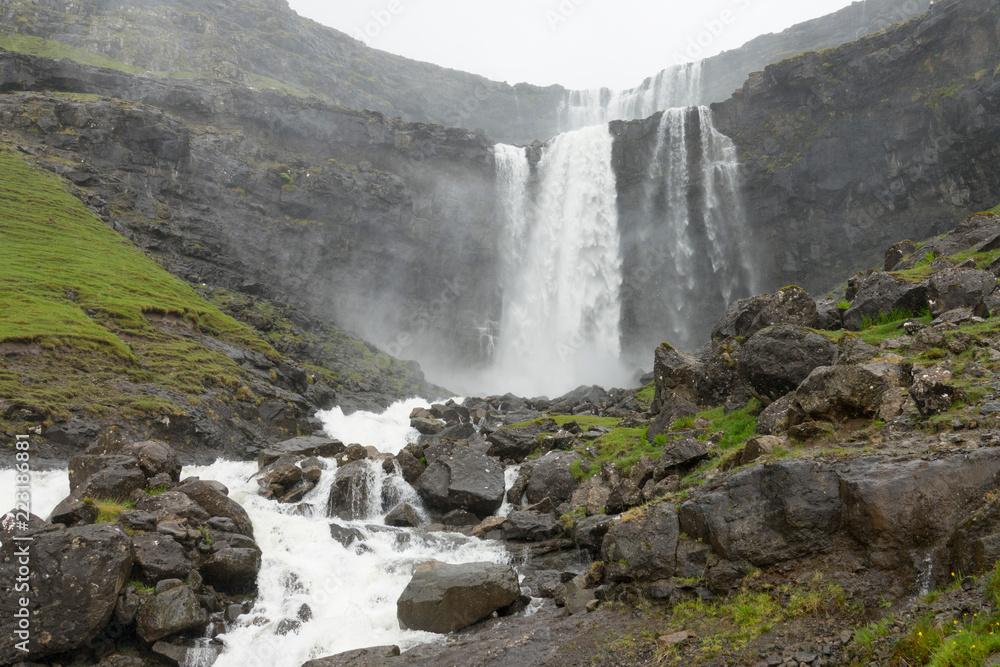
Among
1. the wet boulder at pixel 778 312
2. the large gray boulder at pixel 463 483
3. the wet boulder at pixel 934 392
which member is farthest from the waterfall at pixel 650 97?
the wet boulder at pixel 934 392

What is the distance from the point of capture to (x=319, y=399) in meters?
38.3

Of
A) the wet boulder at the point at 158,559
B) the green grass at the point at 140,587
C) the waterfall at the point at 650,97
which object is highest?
the waterfall at the point at 650,97

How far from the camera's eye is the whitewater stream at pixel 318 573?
12.2m

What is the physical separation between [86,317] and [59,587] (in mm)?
25151

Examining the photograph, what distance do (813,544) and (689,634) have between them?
7.93ft

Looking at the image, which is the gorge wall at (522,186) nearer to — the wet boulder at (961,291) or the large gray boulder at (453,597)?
the wet boulder at (961,291)

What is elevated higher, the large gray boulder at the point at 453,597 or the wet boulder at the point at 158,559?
the wet boulder at the point at 158,559

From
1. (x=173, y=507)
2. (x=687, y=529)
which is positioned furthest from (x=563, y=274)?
(x=687, y=529)

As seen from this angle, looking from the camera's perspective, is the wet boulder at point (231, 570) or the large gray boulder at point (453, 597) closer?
the large gray boulder at point (453, 597)

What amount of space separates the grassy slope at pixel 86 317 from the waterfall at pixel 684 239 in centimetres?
3829

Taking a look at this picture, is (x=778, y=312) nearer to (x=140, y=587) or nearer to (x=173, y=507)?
(x=173, y=507)

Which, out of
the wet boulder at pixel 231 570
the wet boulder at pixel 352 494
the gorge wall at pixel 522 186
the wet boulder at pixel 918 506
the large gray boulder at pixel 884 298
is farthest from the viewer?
the gorge wall at pixel 522 186

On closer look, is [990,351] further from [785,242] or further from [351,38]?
[351,38]

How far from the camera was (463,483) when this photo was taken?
2138 cm
